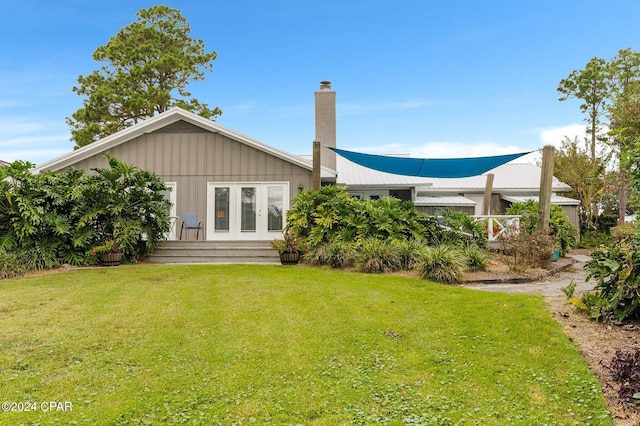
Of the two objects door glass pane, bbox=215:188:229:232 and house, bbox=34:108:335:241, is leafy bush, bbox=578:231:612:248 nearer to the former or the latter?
house, bbox=34:108:335:241

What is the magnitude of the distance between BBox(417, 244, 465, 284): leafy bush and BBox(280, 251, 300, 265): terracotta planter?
10.6 feet

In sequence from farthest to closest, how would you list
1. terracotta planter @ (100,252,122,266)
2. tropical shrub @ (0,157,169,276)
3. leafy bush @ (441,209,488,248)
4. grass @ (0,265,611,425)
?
leafy bush @ (441,209,488,248) → terracotta planter @ (100,252,122,266) → tropical shrub @ (0,157,169,276) → grass @ (0,265,611,425)

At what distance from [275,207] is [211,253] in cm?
249

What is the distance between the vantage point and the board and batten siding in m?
12.5

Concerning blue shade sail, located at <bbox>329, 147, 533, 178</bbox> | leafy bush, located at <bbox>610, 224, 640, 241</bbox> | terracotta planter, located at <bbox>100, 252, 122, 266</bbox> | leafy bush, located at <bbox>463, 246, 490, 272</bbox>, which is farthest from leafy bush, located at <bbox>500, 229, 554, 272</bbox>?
terracotta planter, located at <bbox>100, 252, 122, 266</bbox>

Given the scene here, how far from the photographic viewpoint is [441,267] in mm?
7855

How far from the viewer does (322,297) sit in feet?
20.8

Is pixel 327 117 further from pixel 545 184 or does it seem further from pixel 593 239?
pixel 593 239

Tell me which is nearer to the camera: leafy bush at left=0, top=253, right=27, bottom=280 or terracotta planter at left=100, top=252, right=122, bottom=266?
leafy bush at left=0, top=253, right=27, bottom=280

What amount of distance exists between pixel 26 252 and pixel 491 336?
9.55 meters

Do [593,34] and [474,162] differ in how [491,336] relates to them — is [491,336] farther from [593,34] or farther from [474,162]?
[593,34]

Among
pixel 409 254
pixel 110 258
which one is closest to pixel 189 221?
pixel 110 258

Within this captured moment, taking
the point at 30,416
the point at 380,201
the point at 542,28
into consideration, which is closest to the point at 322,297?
the point at 30,416

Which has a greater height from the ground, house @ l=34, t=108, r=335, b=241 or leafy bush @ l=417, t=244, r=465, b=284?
house @ l=34, t=108, r=335, b=241
